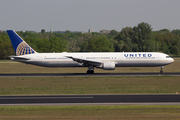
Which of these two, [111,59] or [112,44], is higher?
[112,44]

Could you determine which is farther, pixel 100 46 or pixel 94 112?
pixel 100 46

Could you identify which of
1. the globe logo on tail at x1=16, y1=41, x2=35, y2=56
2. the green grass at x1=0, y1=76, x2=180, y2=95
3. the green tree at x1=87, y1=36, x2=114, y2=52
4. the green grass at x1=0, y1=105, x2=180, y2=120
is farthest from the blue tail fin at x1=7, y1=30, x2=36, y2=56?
the green tree at x1=87, y1=36, x2=114, y2=52

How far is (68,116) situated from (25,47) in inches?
1295

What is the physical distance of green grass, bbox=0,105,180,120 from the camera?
1633 centimetres

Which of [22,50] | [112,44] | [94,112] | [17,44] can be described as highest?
[112,44]

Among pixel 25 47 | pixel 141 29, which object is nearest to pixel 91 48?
pixel 141 29

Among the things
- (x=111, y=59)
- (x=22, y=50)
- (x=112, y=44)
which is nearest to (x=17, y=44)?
(x=22, y=50)

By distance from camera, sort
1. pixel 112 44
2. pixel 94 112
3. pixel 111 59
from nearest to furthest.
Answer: pixel 94 112 < pixel 111 59 < pixel 112 44

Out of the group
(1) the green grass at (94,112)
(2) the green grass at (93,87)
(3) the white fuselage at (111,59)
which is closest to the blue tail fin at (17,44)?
(3) the white fuselage at (111,59)

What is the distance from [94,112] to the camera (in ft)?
56.9

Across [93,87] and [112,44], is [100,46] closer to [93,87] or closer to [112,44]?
[112,44]

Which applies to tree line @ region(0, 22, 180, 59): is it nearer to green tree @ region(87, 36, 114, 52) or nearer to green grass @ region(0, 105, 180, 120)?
green tree @ region(87, 36, 114, 52)

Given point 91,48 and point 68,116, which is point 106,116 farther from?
point 91,48

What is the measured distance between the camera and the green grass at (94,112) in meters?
16.3
